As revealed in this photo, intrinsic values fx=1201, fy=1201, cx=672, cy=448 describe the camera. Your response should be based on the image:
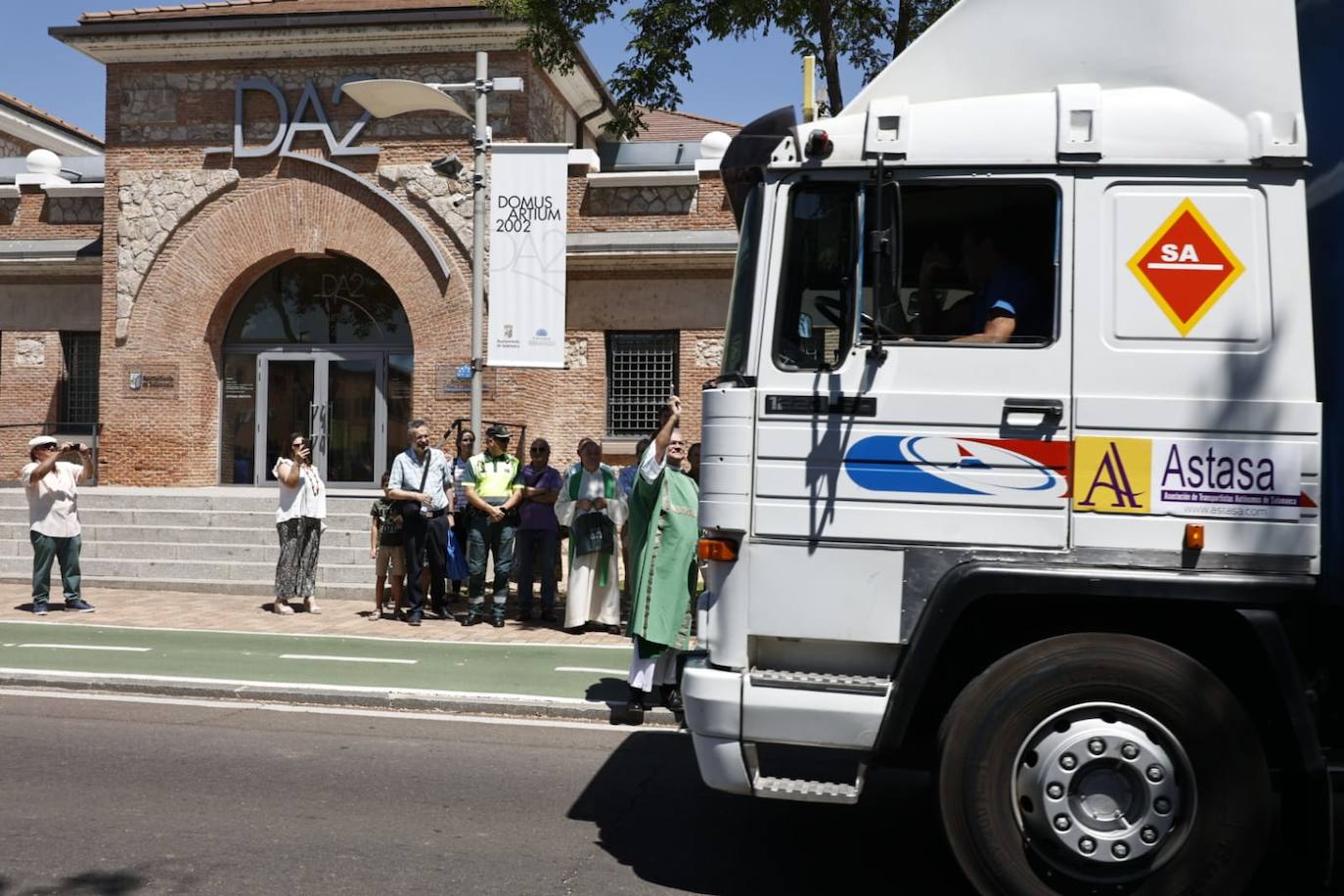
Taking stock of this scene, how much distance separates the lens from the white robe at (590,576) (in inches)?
459

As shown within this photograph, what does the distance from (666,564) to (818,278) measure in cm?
318

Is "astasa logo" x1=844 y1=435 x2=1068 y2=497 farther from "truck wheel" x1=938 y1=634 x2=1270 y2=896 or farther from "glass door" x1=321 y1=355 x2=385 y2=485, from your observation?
"glass door" x1=321 y1=355 x2=385 y2=485

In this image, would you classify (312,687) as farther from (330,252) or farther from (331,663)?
(330,252)

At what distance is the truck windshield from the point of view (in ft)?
15.0

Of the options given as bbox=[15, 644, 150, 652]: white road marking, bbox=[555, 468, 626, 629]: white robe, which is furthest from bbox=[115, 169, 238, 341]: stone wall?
bbox=[555, 468, 626, 629]: white robe

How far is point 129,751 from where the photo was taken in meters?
6.91

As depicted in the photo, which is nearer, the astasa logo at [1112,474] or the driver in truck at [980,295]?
the astasa logo at [1112,474]

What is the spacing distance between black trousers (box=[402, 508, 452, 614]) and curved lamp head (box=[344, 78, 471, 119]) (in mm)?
5338

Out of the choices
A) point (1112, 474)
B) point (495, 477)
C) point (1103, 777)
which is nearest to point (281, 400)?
point (495, 477)

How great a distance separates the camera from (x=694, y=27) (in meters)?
11.5

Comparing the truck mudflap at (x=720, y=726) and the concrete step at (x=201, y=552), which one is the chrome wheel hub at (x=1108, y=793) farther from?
the concrete step at (x=201, y=552)

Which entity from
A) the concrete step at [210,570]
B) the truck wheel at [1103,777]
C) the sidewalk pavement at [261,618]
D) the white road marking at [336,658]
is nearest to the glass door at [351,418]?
the concrete step at [210,570]

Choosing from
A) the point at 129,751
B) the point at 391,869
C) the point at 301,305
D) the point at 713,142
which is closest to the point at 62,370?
the point at 301,305

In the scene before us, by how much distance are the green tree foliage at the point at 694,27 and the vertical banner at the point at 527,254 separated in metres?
2.18
